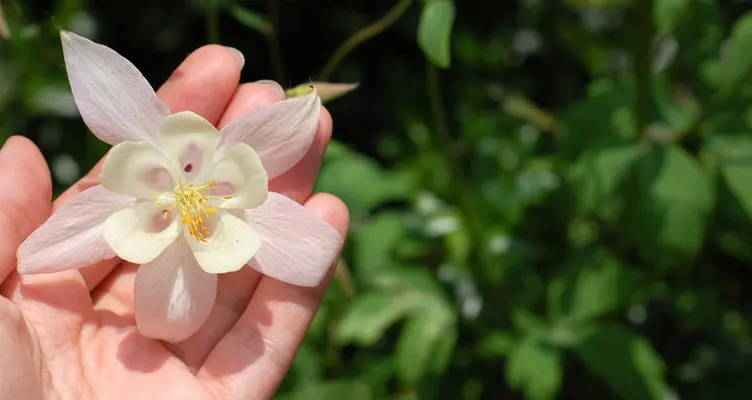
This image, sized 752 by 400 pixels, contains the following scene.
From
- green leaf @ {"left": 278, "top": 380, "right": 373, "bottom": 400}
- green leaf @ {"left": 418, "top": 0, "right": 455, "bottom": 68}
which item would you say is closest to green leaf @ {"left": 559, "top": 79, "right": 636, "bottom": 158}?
green leaf @ {"left": 418, "top": 0, "right": 455, "bottom": 68}

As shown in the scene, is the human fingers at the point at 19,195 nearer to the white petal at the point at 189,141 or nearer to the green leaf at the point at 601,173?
the white petal at the point at 189,141

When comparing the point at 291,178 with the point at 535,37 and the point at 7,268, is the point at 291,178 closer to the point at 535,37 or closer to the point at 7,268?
the point at 7,268

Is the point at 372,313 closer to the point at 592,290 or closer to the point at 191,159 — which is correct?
the point at 592,290

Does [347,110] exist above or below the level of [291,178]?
below

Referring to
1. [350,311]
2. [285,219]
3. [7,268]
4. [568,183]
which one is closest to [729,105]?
[568,183]

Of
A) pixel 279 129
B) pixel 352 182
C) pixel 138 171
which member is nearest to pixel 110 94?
pixel 138 171

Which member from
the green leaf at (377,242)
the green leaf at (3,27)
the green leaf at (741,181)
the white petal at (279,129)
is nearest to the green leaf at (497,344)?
the green leaf at (377,242)
